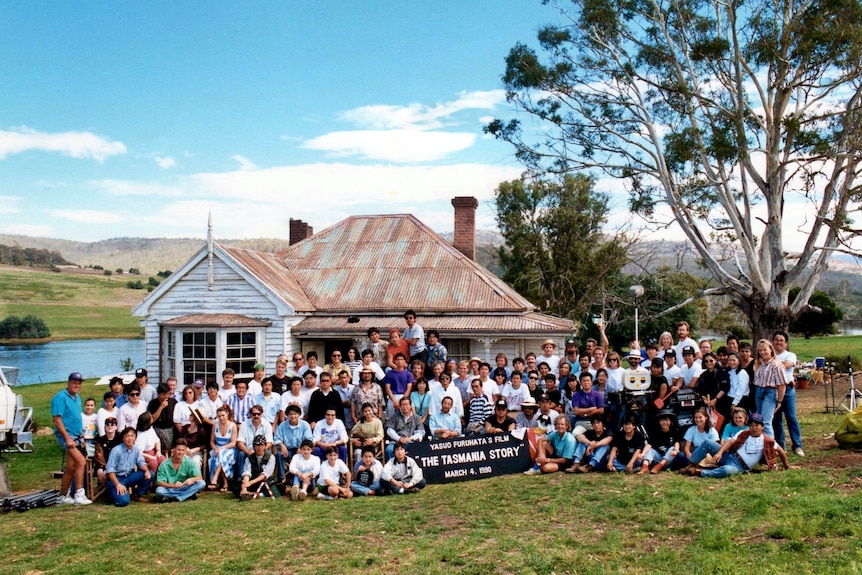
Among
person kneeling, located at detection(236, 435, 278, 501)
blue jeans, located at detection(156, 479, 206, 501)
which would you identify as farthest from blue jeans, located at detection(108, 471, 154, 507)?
person kneeling, located at detection(236, 435, 278, 501)

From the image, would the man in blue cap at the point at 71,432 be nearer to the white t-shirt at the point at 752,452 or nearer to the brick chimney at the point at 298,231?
the white t-shirt at the point at 752,452

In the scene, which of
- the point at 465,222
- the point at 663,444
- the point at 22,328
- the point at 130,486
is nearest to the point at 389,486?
the point at 130,486

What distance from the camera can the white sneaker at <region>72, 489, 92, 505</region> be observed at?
34.7 feet

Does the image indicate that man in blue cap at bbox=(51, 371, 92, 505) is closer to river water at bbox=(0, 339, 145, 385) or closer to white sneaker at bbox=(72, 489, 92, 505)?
white sneaker at bbox=(72, 489, 92, 505)

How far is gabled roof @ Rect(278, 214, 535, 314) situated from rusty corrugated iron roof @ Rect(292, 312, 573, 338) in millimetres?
284

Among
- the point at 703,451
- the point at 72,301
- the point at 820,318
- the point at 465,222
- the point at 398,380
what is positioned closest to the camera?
the point at 703,451

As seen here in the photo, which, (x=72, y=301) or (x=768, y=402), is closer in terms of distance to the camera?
(x=768, y=402)

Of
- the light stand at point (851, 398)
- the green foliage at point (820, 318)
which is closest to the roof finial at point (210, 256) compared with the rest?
the light stand at point (851, 398)

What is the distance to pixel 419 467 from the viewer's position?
35.4 ft

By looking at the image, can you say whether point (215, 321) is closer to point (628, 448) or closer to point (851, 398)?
point (628, 448)

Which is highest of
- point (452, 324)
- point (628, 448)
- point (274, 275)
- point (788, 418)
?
point (274, 275)

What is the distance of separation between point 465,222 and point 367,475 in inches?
571

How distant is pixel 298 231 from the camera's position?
27.4m

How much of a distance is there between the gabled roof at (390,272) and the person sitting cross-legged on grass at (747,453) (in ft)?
33.6
